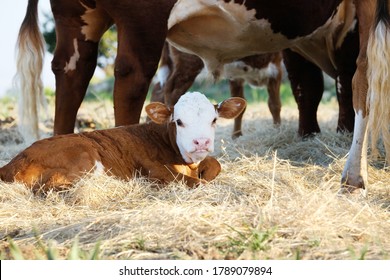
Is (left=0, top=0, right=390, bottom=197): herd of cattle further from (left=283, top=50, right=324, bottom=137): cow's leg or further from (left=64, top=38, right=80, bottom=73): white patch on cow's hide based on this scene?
(left=283, top=50, right=324, bottom=137): cow's leg

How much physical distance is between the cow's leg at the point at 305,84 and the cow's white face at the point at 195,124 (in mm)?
3201

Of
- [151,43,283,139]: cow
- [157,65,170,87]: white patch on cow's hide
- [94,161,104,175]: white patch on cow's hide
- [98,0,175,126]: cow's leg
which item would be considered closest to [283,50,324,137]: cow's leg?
[151,43,283,139]: cow

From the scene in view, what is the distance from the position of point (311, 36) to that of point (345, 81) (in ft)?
2.70

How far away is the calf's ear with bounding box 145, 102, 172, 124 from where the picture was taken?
20.0 feet

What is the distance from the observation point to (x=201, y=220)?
430 centimetres

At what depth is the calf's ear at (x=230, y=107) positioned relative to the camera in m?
6.15

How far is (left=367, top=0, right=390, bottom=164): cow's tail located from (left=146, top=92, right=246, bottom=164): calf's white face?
1.02 metres

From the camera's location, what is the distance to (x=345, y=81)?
335 inches

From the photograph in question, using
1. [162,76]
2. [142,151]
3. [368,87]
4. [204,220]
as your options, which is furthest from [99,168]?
[162,76]

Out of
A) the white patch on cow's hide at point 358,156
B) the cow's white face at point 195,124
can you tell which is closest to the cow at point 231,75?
the cow's white face at point 195,124

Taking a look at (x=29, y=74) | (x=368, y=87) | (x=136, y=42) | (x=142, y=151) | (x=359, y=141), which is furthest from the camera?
(x=29, y=74)

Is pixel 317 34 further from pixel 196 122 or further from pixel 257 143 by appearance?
pixel 196 122

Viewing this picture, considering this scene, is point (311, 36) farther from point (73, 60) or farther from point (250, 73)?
point (250, 73)
